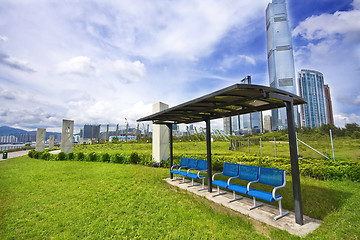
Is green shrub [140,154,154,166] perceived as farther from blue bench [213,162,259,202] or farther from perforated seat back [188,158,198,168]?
blue bench [213,162,259,202]

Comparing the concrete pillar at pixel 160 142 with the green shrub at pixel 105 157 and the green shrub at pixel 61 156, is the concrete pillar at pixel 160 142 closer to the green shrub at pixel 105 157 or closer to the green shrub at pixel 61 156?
the green shrub at pixel 105 157

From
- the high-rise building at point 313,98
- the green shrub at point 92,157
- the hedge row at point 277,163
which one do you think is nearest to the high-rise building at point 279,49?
the high-rise building at point 313,98

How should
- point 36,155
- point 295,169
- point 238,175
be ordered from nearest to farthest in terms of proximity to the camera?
point 295,169
point 238,175
point 36,155

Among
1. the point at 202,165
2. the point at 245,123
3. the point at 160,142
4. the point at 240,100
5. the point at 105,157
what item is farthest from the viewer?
the point at 245,123

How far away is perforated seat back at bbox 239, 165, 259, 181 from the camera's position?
4891mm

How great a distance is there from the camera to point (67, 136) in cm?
1797

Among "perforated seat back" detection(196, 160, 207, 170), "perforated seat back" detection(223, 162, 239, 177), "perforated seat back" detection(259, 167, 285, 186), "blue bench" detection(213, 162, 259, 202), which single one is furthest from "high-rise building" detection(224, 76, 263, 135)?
"perforated seat back" detection(259, 167, 285, 186)

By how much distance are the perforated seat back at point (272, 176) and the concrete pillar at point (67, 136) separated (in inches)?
734

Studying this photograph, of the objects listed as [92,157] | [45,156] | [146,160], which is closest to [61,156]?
[45,156]

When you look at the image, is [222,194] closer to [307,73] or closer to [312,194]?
[312,194]

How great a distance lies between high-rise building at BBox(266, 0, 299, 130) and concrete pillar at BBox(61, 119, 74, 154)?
306 ft

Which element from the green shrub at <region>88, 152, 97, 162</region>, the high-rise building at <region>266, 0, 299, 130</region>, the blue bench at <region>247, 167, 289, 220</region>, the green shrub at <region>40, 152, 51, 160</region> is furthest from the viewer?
the high-rise building at <region>266, 0, 299, 130</region>

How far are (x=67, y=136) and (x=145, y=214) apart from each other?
17.4 m

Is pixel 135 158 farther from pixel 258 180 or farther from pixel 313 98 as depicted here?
pixel 313 98
